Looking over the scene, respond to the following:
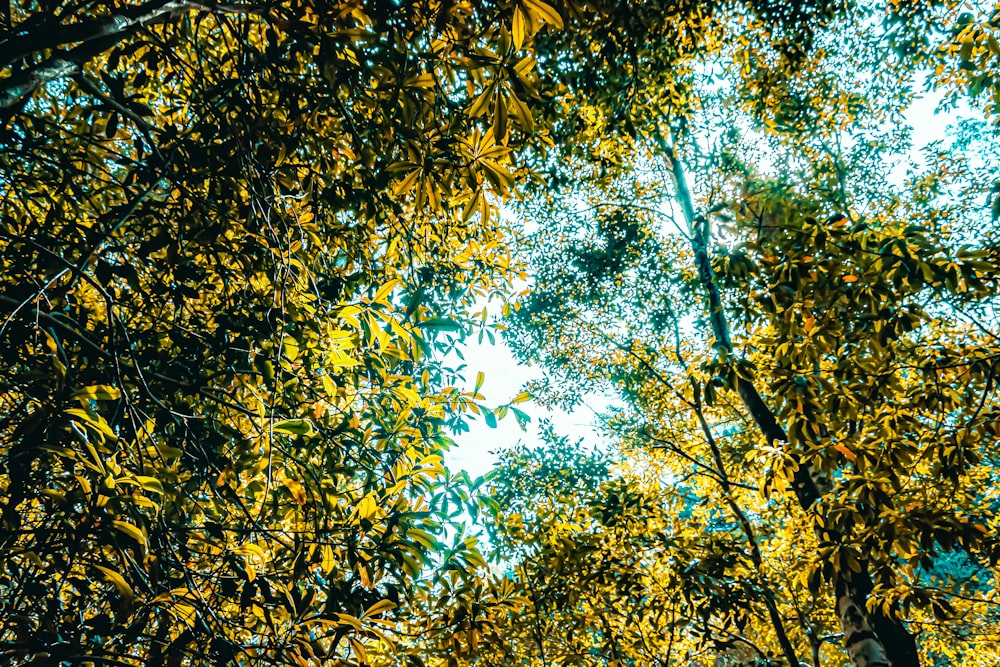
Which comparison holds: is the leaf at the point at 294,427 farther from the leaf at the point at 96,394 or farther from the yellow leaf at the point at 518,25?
the yellow leaf at the point at 518,25

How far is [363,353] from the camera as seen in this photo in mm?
2549

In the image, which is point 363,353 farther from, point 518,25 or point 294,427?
point 518,25

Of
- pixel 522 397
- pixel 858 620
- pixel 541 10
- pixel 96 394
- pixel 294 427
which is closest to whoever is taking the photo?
pixel 541 10

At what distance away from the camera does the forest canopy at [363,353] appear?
1766mm

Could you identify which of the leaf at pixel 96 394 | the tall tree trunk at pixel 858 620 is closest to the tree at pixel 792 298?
the tall tree trunk at pixel 858 620

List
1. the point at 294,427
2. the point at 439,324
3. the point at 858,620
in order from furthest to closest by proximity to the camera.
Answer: the point at 858,620, the point at 439,324, the point at 294,427

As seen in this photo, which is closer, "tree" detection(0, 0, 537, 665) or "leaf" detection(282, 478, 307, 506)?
"tree" detection(0, 0, 537, 665)

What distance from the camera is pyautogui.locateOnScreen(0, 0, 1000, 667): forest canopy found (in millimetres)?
1766

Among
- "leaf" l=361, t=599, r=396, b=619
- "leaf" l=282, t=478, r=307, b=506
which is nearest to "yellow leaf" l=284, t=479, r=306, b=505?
"leaf" l=282, t=478, r=307, b=506

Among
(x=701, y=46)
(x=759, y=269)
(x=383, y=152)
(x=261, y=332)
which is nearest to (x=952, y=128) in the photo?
(x=701, y=46)

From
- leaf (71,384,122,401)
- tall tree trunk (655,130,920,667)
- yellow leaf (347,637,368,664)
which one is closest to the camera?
leaf (71,384,122,401)

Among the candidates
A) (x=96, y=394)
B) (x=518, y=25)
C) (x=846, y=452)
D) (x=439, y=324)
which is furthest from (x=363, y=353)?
(x=846, y=452)

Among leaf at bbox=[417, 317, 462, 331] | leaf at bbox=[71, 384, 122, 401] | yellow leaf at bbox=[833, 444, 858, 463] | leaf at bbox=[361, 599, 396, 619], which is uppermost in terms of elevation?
leaf at bbox=[417, 317, 462, 331]

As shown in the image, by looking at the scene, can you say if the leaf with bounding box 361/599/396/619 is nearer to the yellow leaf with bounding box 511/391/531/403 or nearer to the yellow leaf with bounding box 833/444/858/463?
the yellow leaf with bounding box 511/391/531/403
